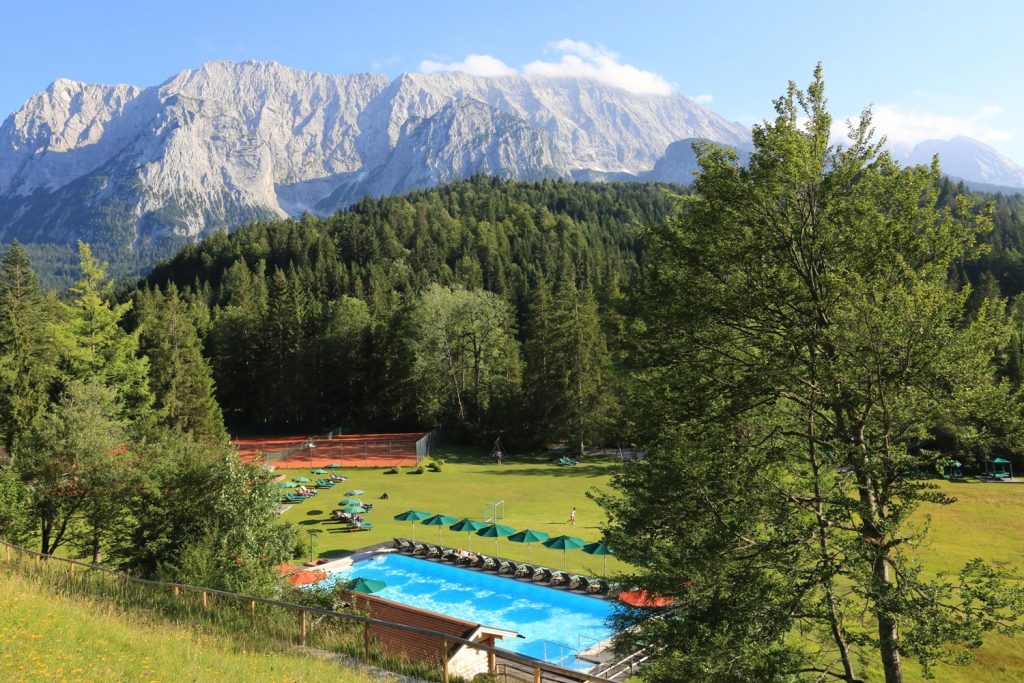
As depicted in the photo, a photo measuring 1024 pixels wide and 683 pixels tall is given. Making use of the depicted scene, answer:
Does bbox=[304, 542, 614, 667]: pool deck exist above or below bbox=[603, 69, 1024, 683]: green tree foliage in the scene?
below

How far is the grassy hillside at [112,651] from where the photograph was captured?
8.59 metres

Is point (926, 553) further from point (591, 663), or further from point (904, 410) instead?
point (904, 410)

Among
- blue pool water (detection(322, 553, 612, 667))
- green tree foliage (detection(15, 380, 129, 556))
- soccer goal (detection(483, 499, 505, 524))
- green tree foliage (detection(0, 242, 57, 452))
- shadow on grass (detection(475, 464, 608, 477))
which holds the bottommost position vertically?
blue pool water (detection(322, 553, 612, 667))

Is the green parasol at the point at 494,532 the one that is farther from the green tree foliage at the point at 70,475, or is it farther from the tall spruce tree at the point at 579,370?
the tall spruce tree at the point at 579,370

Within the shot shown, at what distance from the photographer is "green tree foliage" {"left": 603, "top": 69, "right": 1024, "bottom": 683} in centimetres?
981

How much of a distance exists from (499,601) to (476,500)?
14.8 metres

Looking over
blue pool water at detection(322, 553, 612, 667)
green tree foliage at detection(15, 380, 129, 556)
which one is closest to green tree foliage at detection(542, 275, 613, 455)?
blue pool water at detection(322, 553, 612, 667)

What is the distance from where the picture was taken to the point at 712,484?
37.7ft

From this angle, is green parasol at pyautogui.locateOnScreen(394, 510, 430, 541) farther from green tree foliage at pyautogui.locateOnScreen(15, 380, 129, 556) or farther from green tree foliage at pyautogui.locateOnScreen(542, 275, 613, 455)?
green tree foliage at pyautogui.locateOnScreen(542, 275, 613, 455)

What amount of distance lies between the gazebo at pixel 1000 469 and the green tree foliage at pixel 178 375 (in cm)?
6479

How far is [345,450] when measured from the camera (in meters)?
61.8

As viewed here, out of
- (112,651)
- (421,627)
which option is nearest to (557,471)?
(421,627)

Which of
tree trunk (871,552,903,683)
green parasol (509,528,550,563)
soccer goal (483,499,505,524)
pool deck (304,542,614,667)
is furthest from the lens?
soccer goal (483,499,505,524)

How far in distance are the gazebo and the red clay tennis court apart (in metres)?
48.6
